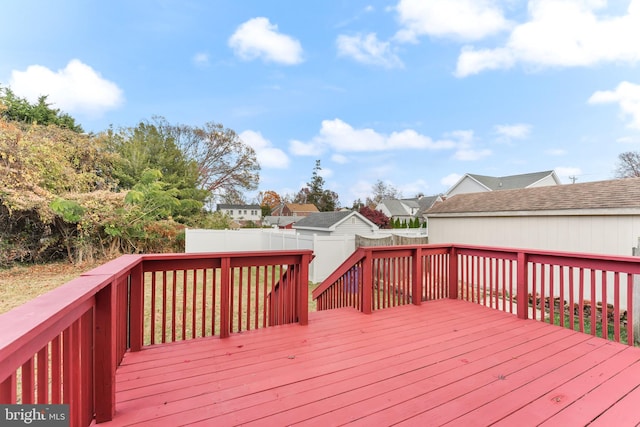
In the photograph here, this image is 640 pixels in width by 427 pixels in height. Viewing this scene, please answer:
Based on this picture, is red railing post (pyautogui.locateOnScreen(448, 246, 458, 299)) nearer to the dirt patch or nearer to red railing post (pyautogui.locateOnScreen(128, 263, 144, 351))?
red railing post (pyautogui.locateOnScreen(128, 263, 144, 351))

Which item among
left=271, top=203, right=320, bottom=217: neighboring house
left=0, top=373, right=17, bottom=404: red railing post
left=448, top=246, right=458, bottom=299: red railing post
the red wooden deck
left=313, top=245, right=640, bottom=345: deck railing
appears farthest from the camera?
left=271, top=203, right=320, bottom=217: neighboring house

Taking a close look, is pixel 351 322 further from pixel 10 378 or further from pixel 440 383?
pixel 10 378

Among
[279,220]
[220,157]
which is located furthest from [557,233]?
[279,220]

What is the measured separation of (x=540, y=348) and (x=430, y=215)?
7588 millimetres

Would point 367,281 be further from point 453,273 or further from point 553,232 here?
point 553,232

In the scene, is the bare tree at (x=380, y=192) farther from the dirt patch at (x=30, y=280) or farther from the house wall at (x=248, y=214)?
the dirt patch at (x=30, y=280)

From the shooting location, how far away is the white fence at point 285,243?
8688 mm

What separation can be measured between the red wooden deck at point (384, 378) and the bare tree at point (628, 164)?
→ 31.1 meters

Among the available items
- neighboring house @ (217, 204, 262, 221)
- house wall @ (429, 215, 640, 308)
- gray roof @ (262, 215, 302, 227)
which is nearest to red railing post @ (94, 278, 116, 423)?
house wall @ (429, 215, 640, 308)

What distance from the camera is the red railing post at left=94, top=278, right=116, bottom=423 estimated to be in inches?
62.1

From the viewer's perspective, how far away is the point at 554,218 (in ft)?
22.4

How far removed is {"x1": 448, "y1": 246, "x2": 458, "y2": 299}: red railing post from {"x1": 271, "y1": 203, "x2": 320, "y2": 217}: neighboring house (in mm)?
37398

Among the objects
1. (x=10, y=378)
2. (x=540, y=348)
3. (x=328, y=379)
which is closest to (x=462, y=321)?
(x=540, y=348)

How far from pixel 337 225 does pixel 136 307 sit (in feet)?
34.9
